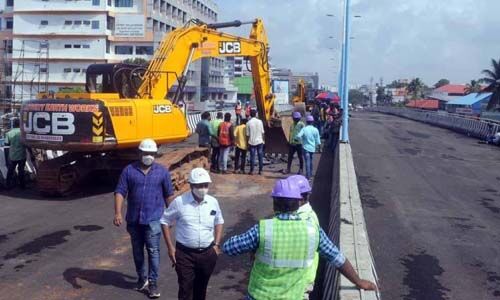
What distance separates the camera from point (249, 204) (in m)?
13.1

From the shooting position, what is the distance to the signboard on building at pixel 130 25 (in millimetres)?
70688

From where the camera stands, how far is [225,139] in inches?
672

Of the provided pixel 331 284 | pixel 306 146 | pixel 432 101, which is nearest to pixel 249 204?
pixel 306 146

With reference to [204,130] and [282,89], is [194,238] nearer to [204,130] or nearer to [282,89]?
[204,130]

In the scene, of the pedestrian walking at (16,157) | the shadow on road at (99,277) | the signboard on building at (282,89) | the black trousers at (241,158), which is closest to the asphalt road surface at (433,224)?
the shadow on road at (99,277)

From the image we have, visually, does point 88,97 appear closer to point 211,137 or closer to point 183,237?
point 211,137

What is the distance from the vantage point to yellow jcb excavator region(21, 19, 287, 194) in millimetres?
12727

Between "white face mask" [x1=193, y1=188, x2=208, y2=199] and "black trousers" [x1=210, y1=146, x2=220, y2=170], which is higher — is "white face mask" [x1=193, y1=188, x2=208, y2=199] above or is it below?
above

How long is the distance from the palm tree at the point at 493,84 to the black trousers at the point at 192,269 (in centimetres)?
7153

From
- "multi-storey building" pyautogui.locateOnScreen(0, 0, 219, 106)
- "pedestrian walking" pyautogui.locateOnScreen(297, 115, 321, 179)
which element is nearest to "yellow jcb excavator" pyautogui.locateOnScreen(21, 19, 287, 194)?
"pedestrian walking" pyautogui.locateOnScreen(297, 115, 321, 179)

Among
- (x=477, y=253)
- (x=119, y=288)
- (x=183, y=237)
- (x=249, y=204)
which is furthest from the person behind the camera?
(x=249, y=204)

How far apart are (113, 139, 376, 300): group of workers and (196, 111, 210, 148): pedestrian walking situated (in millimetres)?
10024

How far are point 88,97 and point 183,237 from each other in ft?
27.0

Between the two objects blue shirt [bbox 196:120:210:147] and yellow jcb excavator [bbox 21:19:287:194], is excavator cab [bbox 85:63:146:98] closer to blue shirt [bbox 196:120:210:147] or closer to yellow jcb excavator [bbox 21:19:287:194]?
yellow jcb excavator [bbox 21:19:287:194]
